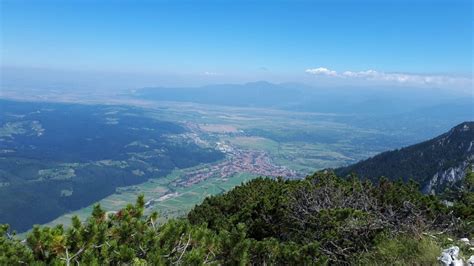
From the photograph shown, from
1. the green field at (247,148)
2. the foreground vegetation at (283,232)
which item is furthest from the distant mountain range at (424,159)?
the foreground vegetation at (283,232)

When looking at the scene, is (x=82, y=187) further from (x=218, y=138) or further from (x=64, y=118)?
(x=64, y=118)

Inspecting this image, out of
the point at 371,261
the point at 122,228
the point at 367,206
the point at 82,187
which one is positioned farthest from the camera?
the point at 82,187

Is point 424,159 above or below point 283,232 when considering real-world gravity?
below

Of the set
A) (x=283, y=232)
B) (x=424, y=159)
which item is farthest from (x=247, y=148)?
(x=283, y=232)

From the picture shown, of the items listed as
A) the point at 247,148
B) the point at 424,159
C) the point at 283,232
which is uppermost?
the point at 283,232

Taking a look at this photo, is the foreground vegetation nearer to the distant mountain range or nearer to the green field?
the green field

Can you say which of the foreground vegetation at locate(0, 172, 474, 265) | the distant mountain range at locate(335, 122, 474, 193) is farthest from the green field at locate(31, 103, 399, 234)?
the foreground vegetation at locate(0, 172, 474, 265)

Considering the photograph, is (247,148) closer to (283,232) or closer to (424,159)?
(424,159)

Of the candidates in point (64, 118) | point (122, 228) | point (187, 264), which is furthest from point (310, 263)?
point (64, 118)
